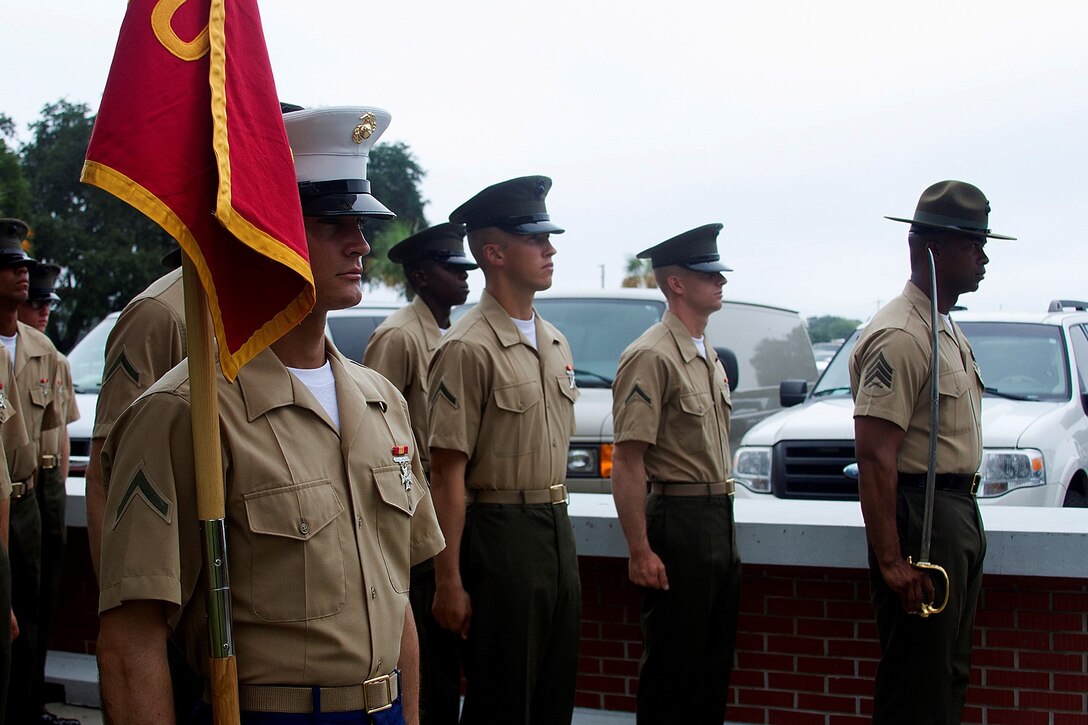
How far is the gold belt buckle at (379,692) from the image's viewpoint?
2.36 m

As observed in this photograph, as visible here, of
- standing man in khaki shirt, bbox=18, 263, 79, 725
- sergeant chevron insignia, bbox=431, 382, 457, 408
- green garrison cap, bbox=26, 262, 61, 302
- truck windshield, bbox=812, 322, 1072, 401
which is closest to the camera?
sergeant chevron insignia, bbox=431, 382, 457, 408

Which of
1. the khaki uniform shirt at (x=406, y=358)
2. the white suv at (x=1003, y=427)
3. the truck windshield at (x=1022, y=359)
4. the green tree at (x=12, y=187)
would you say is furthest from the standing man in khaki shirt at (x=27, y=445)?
the green tree at (x=12, y=187)

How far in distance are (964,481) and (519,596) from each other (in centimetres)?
167

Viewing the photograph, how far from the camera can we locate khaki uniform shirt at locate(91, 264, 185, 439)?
12.4ft

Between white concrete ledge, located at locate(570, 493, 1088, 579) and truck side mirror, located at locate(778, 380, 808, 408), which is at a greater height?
truck side mirror, located at locate(778, 380, 808, 408)

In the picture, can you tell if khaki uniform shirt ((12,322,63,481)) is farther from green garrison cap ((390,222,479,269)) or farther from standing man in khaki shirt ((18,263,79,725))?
green garrison cap ((390,222,479,269))

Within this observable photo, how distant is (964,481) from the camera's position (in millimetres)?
4164

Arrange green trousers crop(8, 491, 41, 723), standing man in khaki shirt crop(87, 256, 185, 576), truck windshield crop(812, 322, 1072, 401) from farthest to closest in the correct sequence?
truck windshield crop(812, 322, 1072, 401)
green trousers crop(8, 491, 41, 723)
standing man in khaki shirt crop(87, 256, 185, 576)

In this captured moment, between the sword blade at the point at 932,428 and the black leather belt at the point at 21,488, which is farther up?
the sword blade at the point at 932,428

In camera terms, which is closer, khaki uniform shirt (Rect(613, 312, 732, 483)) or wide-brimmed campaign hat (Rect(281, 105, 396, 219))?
wide-brimmed campaign hat (Rect(281, 105, 396, 219))

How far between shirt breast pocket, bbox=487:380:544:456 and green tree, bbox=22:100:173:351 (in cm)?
3925

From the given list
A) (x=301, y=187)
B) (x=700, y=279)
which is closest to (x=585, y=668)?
(x=700, y=279)

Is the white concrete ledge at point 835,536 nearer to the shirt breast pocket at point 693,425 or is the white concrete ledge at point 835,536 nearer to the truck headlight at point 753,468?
the shirt breast pocket at point 693,425

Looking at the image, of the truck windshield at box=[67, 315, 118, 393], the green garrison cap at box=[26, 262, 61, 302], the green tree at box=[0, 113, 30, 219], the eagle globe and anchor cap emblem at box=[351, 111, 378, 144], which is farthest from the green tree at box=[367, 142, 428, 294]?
the eagle globe and anchor cap emblem at box=[351, 111, 378, 144]
